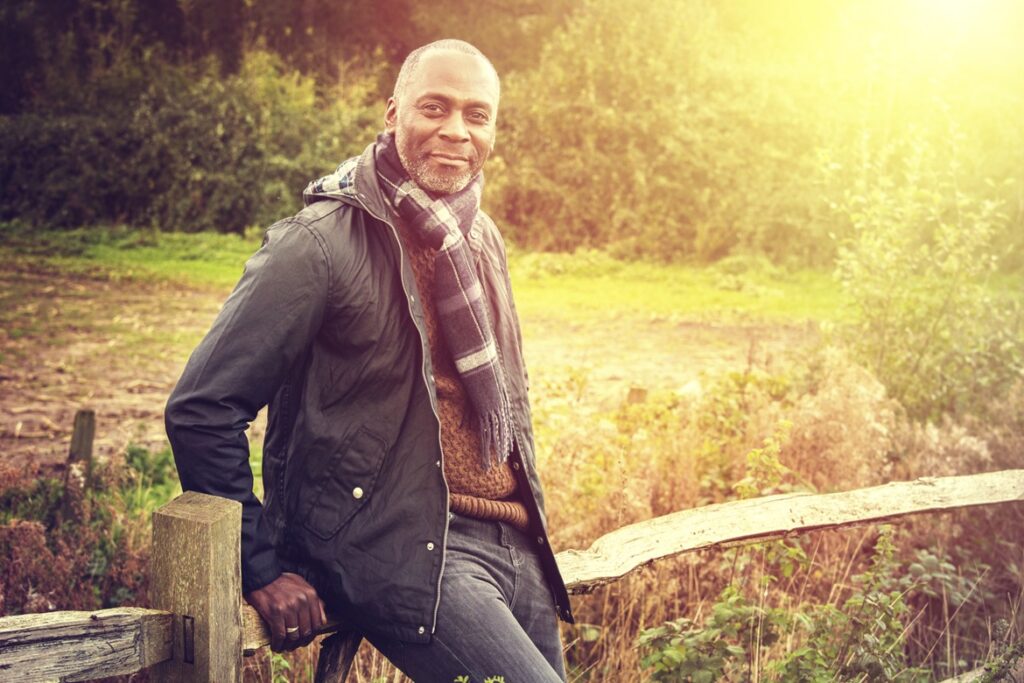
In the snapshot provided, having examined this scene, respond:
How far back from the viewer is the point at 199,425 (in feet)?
7.13

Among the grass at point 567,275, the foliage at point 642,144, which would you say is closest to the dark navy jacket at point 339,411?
the grass at point 567,275

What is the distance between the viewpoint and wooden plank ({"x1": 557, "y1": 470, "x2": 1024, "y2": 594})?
318cm

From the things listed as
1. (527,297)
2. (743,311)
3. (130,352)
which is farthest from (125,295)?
(743,311)

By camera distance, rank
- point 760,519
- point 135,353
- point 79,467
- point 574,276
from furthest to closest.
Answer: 1. point 574,276
2. point 135,353
3. point 79,467
4. point 760,519

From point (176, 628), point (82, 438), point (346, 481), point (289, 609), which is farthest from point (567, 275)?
point (176, 628)

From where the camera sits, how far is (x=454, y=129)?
2.60 meters

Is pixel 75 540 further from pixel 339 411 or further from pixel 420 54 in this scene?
pixel 420 54

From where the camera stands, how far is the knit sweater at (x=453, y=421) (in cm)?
257

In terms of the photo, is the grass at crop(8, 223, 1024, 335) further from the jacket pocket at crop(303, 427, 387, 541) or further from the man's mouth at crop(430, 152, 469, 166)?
the jacket pocket at crop(303, 427, 387, 541)

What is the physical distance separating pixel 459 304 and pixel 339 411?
40 cm

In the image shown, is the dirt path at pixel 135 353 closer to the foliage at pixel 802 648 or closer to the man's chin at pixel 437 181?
the foliage at pixel 802 648

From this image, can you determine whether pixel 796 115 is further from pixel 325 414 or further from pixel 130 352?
pixel 325 414

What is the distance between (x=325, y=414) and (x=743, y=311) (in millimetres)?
10719

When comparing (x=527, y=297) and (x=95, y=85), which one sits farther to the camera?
(x=95, y=85)
